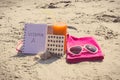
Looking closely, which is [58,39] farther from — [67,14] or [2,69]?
[67,14]

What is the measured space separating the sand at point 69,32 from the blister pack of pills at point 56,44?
0.08m

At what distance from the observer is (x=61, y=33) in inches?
131

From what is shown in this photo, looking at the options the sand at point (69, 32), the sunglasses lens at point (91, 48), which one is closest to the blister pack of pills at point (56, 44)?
the sand at point (69, 32)

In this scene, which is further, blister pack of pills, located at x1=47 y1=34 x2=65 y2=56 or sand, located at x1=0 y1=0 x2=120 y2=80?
blister pack of pills, located at x1=47 y1=34 x2=65 y2=56

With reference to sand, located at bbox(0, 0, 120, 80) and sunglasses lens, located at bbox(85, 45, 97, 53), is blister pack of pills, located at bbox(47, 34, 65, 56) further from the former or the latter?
sunglasses lens, located at bbox(85, 45, 97, 53)

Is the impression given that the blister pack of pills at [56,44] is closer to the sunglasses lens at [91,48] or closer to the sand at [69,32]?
the sand at [69,32]

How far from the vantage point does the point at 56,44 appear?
3.33m

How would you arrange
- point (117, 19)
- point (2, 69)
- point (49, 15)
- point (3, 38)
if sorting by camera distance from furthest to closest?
point (49, 15) → point (117, 19) → point (3, 38) → point (2, 69)

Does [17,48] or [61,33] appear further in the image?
[17,48]

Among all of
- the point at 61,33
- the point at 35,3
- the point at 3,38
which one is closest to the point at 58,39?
the point at 61,33

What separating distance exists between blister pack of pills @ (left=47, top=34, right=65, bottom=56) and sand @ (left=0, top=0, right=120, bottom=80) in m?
0.08

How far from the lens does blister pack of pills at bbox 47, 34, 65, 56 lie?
130 inches

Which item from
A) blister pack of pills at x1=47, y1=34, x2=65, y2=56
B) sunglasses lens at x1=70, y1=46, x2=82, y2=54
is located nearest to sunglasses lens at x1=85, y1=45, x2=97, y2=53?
sunglasses lens at x1=70, y1=46, x2=82, y2=54

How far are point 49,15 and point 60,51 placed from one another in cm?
153
